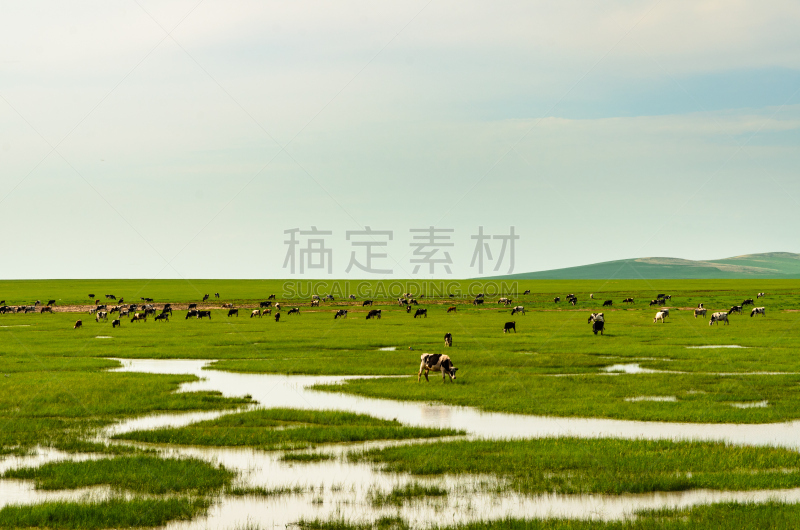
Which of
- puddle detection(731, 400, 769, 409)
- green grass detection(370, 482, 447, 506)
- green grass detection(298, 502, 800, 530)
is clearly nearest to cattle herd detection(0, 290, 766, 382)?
puddle detection(731, 400, 769, 409)

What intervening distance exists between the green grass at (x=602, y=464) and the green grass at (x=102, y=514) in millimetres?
4240

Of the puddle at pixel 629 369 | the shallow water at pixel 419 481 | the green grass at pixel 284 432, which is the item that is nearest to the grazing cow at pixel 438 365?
the shallow water at pixel 419 481

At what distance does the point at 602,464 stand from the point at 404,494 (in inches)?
170

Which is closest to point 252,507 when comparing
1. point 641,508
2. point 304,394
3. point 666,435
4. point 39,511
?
point 39,511

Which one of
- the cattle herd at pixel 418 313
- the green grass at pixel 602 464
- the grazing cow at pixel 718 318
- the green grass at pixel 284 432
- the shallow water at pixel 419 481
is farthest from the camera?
the grazing cow at pixel 718 318

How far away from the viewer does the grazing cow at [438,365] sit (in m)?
24.9

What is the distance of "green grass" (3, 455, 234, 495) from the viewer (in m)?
12.1

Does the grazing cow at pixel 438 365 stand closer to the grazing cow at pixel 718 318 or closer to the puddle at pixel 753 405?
the puddle at pixel 753 405

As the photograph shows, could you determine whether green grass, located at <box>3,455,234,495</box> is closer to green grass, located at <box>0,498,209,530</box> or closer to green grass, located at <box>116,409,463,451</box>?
green grass, located at <box>0,498,209,530</box>

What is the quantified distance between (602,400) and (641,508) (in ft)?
32.9

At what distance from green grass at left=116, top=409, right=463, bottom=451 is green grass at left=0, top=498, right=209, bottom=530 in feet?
14.2

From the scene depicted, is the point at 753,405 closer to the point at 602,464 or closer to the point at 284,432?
the point at 602,464

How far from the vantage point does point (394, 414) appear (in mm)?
19109

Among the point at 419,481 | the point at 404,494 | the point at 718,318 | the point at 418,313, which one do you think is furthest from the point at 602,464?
the point at 418,313
